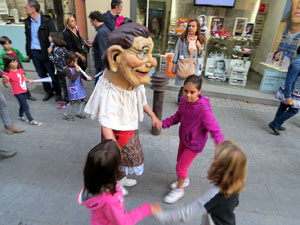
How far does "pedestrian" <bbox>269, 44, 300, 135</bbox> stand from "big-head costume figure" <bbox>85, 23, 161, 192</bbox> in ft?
9.53

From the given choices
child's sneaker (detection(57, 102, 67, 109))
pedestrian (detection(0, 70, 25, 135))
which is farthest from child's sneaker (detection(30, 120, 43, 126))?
child's sneaker (detection(57, 102, 67, 109))

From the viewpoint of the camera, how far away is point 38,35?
167 inches

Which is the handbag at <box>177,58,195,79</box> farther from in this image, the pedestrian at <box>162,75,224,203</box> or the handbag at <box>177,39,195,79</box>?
the pedestrian at <box>162,75,224,203</box>

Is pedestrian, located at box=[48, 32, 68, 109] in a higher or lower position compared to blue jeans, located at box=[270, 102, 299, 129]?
higher

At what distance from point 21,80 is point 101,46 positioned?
5.04ft

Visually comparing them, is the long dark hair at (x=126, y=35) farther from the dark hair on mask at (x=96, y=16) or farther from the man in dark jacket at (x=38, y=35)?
the man in dark jacket at (x=38, y=35)

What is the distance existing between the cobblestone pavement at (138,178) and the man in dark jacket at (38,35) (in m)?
1.01

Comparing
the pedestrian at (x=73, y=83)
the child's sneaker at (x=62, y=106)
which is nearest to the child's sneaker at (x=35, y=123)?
the pedestrian at (x=73, y=83)

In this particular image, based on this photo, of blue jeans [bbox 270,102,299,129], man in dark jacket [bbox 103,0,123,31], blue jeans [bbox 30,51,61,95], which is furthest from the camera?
blue jeans [bbox 30,51,61,95]

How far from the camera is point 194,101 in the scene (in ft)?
6.73

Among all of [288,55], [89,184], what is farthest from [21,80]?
[288,55]

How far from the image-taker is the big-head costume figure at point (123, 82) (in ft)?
5.73

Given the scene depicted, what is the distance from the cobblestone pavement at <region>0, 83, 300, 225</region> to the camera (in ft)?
7.41

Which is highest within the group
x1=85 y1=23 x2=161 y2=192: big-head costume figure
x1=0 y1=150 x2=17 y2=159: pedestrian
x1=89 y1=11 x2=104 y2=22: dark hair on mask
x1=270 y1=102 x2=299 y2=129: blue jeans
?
x1=89 y1=11 x2=104 y2=22: dark hair on mask
